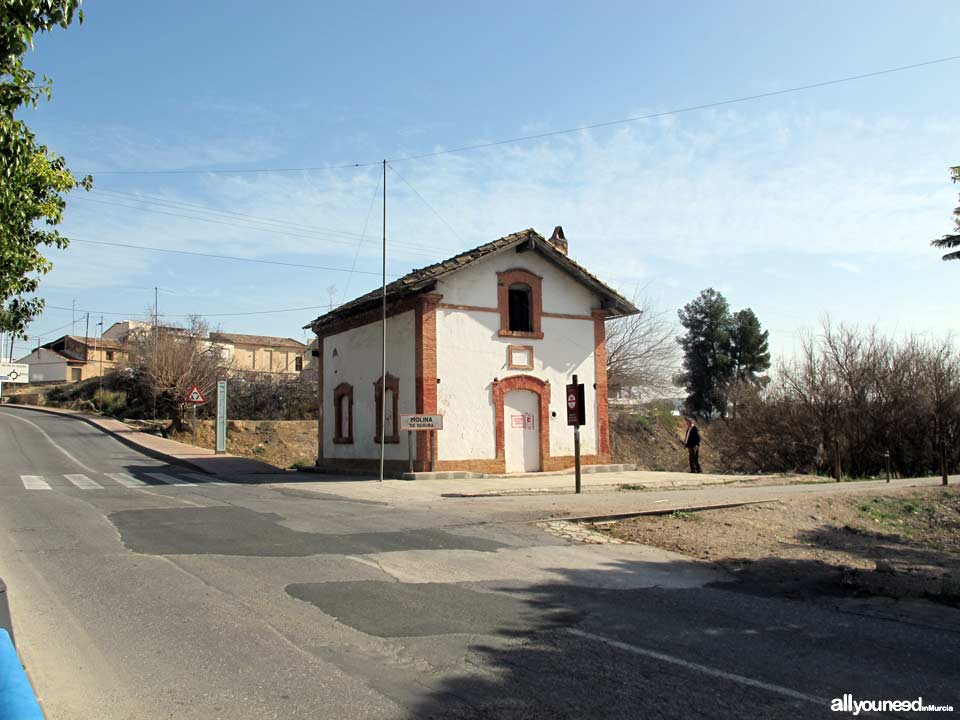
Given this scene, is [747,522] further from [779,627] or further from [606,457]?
[606,457]

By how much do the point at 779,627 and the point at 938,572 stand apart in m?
4.81

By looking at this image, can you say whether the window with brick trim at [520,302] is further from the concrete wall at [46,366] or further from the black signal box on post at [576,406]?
the concrete wall at [46,366]

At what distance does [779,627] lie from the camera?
6.43 m

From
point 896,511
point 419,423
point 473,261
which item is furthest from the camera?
point 473,261

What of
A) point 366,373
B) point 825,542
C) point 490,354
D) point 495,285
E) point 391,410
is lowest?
point 825,542

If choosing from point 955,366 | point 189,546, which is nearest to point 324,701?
point 189,546

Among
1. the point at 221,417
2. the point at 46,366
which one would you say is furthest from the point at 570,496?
the point at 46,366

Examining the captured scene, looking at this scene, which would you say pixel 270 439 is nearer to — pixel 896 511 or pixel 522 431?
pixel 522 431

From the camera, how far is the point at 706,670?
5145 millimetres

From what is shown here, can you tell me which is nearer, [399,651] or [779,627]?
[399,651]

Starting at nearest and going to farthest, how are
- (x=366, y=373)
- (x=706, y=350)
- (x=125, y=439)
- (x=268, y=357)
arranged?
(x=366, y=373) → (x=125, y=439) → (x=706, y=350) → (x=268, y=357)

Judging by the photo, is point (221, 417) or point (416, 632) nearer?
point (416, 632)

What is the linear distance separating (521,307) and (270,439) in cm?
2168

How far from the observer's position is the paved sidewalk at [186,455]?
2333 cm
